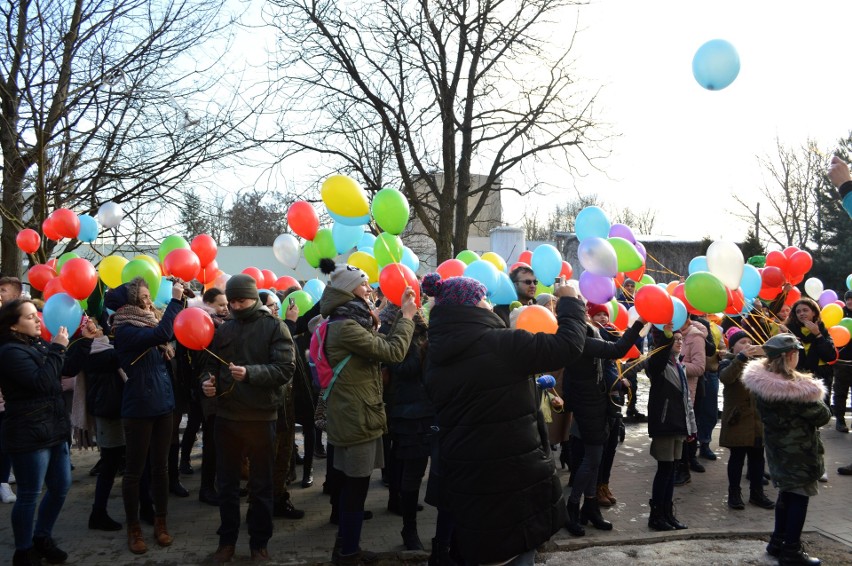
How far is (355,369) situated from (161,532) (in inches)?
78.0

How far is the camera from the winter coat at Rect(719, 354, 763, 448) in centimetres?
566

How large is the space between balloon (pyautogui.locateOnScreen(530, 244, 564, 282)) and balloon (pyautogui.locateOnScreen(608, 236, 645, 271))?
69cm

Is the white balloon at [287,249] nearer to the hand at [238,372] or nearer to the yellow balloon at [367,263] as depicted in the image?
the yellow balloon at [367,263]

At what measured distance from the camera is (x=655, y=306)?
4852 mm

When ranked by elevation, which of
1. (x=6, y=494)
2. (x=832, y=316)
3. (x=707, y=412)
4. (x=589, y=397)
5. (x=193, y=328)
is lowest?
(x=6, y=494)

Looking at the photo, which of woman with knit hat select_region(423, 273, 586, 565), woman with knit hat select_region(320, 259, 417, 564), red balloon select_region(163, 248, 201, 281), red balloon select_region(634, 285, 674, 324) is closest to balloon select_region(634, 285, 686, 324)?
red balloon select_region(634, 285, 674, 324)

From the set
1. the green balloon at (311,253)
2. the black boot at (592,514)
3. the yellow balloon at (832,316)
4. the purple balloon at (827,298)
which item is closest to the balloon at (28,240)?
the green balloon at (311,253)

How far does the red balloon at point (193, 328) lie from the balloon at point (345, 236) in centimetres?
230

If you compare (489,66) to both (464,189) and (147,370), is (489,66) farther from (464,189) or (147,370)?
(147,370)

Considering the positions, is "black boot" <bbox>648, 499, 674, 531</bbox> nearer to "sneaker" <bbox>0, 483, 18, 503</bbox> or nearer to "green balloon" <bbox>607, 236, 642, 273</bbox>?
"green balloon" <bbox>607, 236, 642, 273</bbox>

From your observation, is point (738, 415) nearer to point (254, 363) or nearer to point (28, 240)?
point (254, 363)

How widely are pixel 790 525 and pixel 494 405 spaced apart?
9.15ft

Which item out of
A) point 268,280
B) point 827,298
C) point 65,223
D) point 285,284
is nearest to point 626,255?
point 268,280

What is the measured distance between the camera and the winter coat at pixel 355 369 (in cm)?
423
